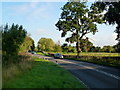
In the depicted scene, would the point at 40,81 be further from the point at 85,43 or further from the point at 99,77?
the point at 85,43

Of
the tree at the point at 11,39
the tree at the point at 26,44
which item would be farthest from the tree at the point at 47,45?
the tree at the point at 11,39

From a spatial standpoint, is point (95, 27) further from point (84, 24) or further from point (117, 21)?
point (117, 21)

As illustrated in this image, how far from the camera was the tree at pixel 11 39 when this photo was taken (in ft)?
83.9

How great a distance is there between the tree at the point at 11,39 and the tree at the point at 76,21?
2610 cm

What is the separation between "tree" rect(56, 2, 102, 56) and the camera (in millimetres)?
54250

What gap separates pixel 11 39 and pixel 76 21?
100ft

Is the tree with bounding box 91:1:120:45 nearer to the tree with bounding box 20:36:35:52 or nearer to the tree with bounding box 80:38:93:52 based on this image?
the tree with bounding box 20:36:35:52

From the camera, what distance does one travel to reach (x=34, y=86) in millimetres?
9906

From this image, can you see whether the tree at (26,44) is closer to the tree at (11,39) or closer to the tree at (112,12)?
the tree at (11,39)

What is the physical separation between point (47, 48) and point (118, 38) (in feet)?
328

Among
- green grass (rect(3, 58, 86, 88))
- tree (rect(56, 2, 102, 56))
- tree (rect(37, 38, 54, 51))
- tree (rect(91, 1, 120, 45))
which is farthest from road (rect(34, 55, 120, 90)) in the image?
tree (rect(37, 38, 54, 51))

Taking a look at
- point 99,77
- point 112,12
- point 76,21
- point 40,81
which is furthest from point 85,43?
point 40,81

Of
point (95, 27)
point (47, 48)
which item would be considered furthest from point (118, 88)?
point (47, 48)

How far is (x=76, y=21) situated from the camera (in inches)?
2158
